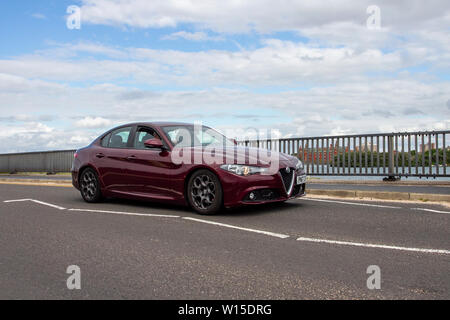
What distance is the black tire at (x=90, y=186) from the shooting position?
9453mm

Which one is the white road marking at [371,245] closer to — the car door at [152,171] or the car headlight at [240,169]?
the car headlight at [240,169]

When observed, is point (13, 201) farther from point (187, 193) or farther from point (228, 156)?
point (228, 156)

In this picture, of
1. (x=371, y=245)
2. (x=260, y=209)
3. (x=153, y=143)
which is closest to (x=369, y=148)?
(x=260, y=209)

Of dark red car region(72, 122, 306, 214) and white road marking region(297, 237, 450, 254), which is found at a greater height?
dark red car region(72, 122, 306, 214)

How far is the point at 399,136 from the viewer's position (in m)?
14.5

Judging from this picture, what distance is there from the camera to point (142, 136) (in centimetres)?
878

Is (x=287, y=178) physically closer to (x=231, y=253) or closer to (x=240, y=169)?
(x=240, y=169)

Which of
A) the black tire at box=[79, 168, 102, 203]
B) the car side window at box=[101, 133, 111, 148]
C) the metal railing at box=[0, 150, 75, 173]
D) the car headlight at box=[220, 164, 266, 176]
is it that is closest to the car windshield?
the car headlight at box=[220, 164, 266, 176]

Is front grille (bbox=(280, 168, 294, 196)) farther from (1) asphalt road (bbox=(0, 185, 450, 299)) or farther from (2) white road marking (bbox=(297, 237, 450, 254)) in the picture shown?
(2) white road marking (bbox=(297, 237, 450, 254))

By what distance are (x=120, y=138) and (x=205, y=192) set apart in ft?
8.44

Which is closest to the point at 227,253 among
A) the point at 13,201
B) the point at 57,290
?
the point at 57,290

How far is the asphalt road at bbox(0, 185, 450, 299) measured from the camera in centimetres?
377

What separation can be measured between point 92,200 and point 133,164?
1589mm

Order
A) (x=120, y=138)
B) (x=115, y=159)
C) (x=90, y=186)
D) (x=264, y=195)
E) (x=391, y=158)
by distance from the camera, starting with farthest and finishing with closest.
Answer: (x=391, y=158) → (x=90, y=186) → (x=120, y=138) → (x=115, y=159) → (x=264, y=195)
